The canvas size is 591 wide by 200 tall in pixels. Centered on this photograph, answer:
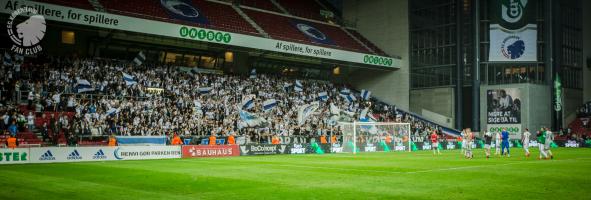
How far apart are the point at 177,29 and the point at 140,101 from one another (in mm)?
8078

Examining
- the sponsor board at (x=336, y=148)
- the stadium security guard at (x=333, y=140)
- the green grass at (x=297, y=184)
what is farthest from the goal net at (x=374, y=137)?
the green grass at (x=297, y=184)

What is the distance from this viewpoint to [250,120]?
43.5m

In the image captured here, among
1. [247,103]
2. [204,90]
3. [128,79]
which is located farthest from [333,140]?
[128,79]

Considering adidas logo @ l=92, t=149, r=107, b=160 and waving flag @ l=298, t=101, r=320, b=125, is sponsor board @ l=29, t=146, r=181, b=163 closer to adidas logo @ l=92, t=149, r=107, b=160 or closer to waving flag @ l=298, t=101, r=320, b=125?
adidas logo @ l=92, t=149, r=107, b=160

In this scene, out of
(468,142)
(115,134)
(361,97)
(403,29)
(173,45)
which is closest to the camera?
(468,142)

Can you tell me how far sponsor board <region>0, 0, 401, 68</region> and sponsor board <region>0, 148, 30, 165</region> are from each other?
13.2 m

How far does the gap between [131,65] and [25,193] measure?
33.0 metres

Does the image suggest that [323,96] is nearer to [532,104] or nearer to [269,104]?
[269,104]

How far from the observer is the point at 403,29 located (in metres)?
66.8

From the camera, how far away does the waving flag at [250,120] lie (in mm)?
43031

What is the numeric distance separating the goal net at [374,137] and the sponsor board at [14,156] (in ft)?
77.3

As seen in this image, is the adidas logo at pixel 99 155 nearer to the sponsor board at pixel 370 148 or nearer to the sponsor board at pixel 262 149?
the sponsor board at pixel 262 149

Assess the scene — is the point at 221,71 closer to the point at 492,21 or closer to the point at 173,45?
the point at 173,45

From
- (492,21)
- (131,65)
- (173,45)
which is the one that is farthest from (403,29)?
(131,65)
